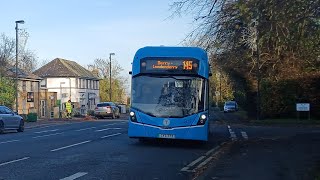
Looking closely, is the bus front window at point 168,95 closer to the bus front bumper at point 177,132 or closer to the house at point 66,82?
the bus front bumper at point 177,132

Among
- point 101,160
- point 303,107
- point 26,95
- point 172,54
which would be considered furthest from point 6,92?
point 101,160

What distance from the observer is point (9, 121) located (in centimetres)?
2862

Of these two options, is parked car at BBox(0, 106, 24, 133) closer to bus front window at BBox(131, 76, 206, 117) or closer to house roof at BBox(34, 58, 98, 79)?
bus front window at BBox(131, 76, 206, 117)

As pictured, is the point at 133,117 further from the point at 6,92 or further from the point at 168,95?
the point at 6,92

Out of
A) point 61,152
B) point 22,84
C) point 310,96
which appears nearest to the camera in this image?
point 61,152

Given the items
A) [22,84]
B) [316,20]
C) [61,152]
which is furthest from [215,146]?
[22,84]

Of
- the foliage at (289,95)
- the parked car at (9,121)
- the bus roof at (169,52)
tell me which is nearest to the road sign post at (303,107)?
the foliage at (289,95)

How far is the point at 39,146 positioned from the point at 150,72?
475 centimetres

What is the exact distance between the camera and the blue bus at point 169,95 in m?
17.4

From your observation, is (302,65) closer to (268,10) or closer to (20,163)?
(268,10)

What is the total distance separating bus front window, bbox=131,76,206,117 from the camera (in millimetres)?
17500

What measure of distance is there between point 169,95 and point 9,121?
14213 millimetres

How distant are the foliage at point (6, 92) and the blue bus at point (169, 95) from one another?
35.6 metres

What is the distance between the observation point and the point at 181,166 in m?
13.0
